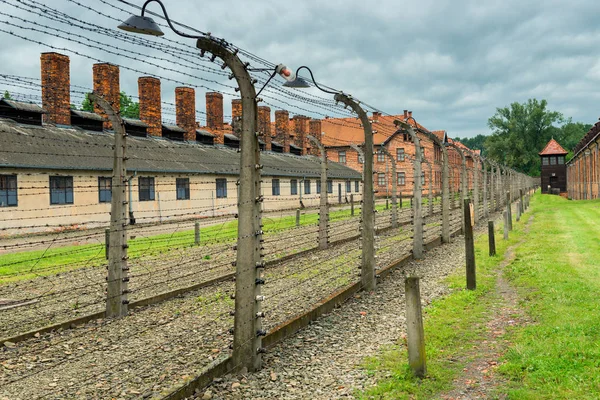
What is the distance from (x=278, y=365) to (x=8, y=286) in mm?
7706

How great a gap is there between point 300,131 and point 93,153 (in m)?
29.6

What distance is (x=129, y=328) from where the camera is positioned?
7.93 m

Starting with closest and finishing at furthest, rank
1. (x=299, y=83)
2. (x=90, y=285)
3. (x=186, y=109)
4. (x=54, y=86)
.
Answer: (x=299, y=83), (x=90, y=285), (x=54, y=86), (x=186, y=109)

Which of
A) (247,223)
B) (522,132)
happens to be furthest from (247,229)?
(522,132)

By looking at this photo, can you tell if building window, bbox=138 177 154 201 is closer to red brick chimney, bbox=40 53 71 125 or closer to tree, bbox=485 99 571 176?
red brick chimney, bbox=40 53 71 125

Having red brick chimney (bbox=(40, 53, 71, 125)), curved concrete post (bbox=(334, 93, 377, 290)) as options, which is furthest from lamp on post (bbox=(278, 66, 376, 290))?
red brick chimney (bbox=(40, 53, 71, 125))

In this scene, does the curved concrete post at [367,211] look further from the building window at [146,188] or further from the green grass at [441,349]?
the building window at [146,188]

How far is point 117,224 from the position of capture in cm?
831

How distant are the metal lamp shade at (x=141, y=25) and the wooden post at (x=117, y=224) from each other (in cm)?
304

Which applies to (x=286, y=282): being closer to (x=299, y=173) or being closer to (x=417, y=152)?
(x=417, y=152)

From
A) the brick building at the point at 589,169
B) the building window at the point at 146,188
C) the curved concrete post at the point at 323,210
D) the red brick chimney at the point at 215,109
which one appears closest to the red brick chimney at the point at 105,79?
the building window at the point at 146,188

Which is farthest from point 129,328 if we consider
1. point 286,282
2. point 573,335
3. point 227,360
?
point 573,335

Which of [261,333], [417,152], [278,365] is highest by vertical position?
[417,152]

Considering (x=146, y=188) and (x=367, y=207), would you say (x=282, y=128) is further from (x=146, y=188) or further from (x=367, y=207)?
(x=367, y=207)
